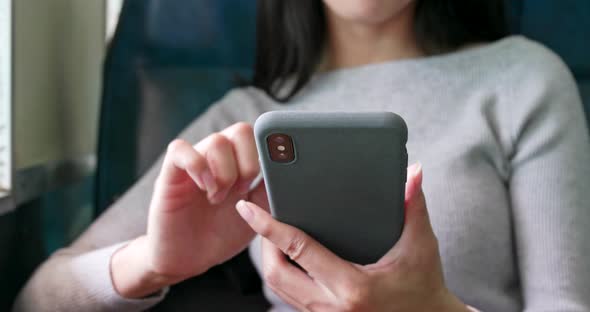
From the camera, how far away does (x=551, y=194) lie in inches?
26.0

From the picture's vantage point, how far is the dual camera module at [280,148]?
45 cm

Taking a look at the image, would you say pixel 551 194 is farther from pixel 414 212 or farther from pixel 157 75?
pixel 157 75

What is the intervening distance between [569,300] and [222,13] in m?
0.64

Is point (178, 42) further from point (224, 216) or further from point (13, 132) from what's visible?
point (224, 216)

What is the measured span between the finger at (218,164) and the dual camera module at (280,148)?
0.24 feet

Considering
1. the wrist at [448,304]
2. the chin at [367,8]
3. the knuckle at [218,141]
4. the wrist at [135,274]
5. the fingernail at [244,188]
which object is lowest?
the wrist at [135,274]

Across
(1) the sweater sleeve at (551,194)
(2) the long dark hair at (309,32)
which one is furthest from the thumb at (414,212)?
(2) the long dark hair at (309,32)

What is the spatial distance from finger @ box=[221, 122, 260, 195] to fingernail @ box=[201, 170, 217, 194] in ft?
0.10

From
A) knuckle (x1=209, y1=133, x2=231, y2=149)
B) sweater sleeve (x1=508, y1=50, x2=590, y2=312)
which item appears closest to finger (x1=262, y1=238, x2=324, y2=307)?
knuckle (x1=209, y1=133, x2=231, y2=149)

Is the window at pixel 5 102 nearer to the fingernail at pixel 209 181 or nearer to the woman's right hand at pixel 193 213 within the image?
the woman's right hand at pixel 193 213

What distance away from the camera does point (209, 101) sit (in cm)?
96

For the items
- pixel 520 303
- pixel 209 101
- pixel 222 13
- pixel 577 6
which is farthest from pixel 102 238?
pixel 577 6

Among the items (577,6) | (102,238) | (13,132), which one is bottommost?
(102,238)

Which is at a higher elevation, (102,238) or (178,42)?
(178,42)
